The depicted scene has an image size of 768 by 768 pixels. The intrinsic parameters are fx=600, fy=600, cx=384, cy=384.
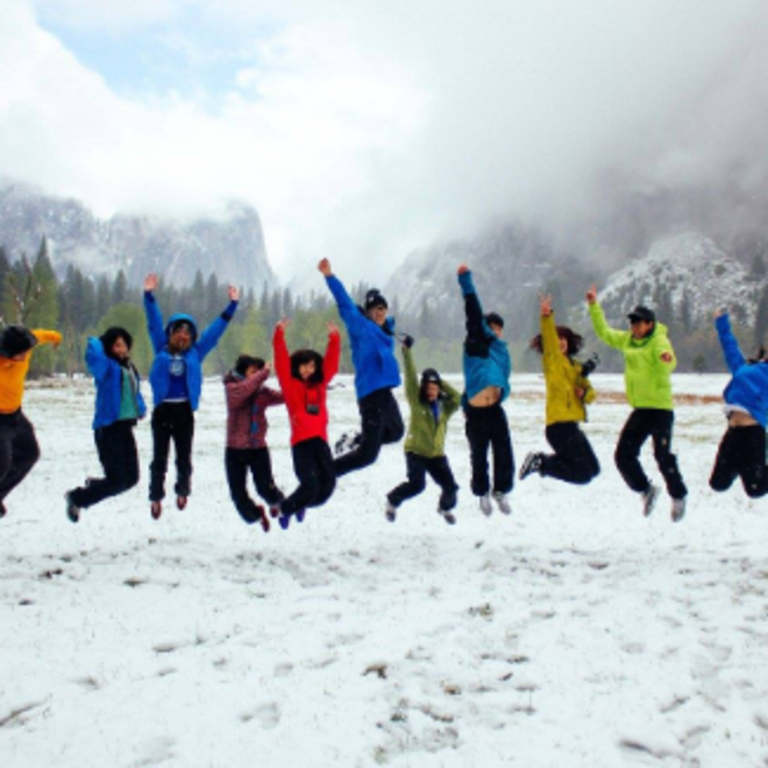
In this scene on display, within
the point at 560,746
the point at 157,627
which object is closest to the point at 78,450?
the point at 157,627

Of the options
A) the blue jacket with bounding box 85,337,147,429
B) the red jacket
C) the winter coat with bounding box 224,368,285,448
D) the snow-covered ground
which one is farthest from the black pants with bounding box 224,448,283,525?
the blue jacket with bounding box 85,337,147,429

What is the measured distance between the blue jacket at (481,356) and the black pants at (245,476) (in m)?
3.29

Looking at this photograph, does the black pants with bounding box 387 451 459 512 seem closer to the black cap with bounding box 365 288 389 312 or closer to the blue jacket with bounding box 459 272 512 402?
the blue jacket with bounding box 459 272 512 402

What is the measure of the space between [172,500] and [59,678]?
10.6 m

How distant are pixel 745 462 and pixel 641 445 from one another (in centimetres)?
156

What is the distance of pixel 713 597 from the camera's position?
24.8ft

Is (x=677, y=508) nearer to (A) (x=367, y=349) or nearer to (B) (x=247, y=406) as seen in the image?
(A) (x=367, y=349)

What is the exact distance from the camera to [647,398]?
8703mm

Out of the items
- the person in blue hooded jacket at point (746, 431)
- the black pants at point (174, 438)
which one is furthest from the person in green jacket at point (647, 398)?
the black pants at point (174, 438)

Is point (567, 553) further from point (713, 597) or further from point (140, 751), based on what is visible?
point (140, 751)

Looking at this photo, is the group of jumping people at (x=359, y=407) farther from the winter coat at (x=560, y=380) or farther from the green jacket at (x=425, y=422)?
the green jacket at (x=425, y=422)

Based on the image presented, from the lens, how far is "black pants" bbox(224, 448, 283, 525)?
910 centimetres

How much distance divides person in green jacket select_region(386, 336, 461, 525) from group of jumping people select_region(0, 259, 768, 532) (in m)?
0.81

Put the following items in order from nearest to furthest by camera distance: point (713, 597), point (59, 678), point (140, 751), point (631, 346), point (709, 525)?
1. point (140, 751)
2. point (59, 678)
3. point (713, 597)
4. point (631, 346)
5. point (709, 525)
